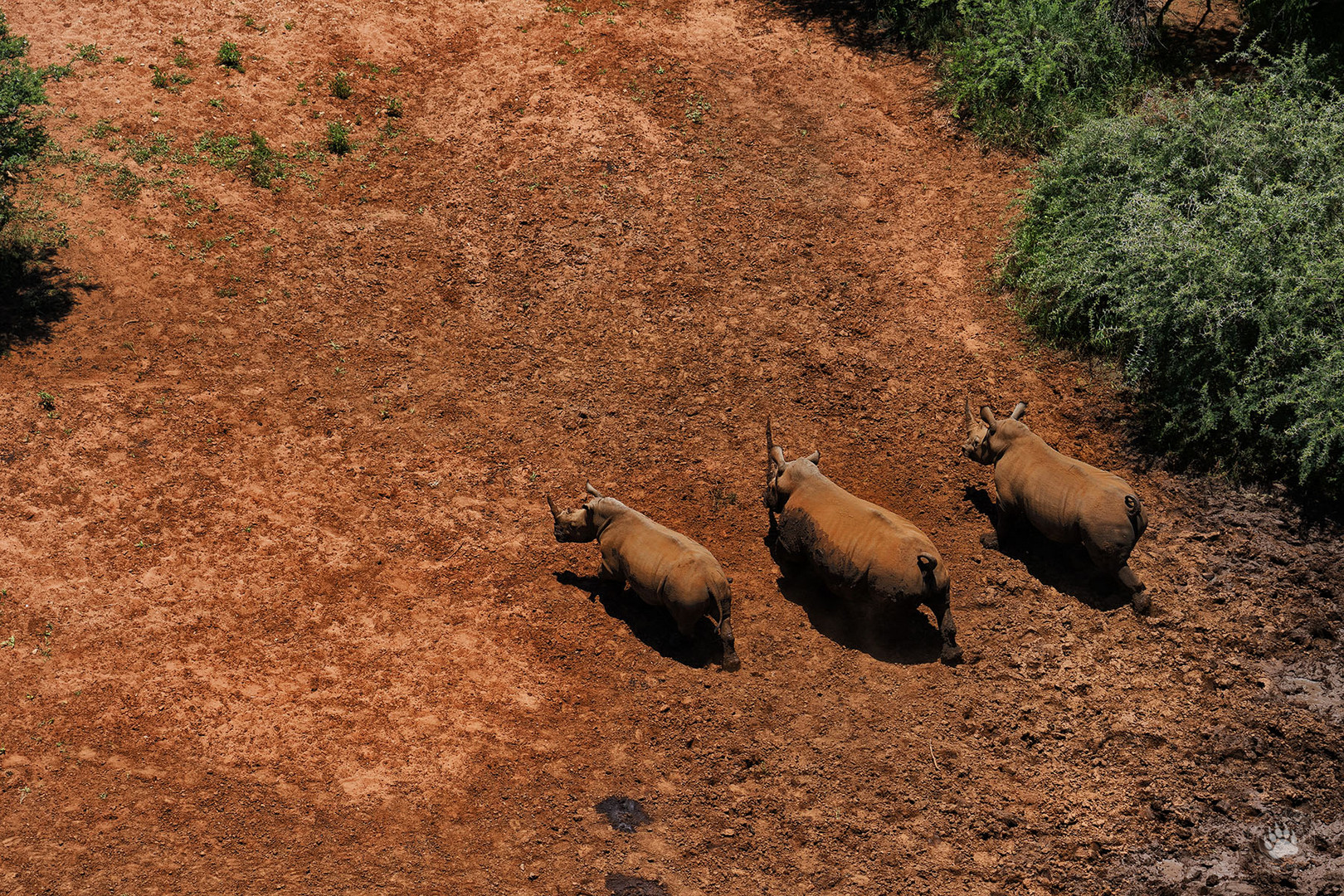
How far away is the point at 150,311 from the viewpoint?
12.3m

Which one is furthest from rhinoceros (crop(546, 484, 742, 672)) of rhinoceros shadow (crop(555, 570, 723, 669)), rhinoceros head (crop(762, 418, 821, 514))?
rhinoceros head (crop(762, 418, 821, 514))

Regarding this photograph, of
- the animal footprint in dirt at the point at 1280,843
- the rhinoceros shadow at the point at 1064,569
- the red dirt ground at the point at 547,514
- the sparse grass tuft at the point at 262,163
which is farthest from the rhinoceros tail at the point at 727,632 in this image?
the sparse grass tuft at the point at 262,163

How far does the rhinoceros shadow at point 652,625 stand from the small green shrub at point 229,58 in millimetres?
10328

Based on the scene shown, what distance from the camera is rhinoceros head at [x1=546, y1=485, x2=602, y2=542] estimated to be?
9.87m

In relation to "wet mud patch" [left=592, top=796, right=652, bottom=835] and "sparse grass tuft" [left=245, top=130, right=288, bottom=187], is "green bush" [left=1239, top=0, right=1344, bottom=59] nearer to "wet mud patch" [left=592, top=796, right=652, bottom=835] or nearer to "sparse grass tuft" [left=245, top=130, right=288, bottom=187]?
"wet mud patch" [left=592, top=796, right=652, bottom=835]

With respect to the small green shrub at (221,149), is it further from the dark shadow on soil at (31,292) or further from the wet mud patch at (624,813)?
the wet mud patch at (624,813)

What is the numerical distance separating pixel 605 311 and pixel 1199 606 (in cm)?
760

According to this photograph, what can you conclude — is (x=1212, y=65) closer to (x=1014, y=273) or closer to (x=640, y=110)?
(x=1014, y=273)

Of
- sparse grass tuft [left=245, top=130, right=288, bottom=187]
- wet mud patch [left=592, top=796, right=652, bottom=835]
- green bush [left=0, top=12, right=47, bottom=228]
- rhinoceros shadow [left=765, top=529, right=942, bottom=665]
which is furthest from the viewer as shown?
sparse grass tuft [left=245, top=130, right=288, bottom=187]

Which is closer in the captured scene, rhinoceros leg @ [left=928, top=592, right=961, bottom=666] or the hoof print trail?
the hoof print trail

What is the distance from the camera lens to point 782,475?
33.0ft

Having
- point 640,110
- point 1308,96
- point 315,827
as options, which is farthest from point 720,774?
point 1308,96

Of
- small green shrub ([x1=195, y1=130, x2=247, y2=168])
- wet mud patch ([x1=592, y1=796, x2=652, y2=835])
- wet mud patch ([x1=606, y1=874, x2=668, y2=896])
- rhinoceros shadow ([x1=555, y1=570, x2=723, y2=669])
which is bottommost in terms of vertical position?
wet mud patch ([x1=606, y1=874, x2=668, y2=896])

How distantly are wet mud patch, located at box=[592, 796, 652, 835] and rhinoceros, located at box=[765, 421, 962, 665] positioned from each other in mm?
2744
